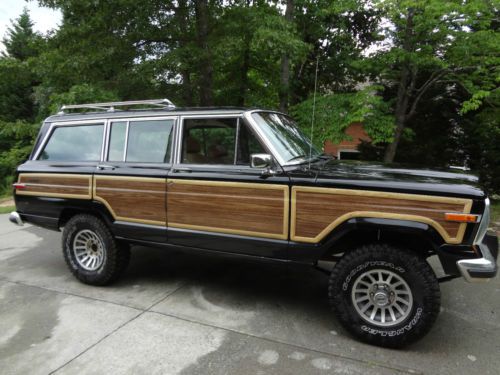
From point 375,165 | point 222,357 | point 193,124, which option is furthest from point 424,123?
point 222,357

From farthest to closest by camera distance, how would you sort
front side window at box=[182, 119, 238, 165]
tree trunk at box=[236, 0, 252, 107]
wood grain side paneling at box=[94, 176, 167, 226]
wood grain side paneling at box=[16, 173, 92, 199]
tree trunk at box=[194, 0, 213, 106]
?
tree trunk at box=[236, 0, 252, 107] < tree trunk at box=[194, 0, 213, 106] < wood grain side paneling at box=[16, 173, 92, 199] < wood grain side paneling at box=[94, 176, 167, 226] < front side window at box=[182, 119, 238, 165]

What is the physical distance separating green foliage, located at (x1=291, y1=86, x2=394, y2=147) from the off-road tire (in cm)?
540

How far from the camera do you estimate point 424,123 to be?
1196cm

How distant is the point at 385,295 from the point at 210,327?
1.60 metres

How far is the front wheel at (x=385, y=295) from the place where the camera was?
3043 millimetres

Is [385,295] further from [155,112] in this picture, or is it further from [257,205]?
[155,112]

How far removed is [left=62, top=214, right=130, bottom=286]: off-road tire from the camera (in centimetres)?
438

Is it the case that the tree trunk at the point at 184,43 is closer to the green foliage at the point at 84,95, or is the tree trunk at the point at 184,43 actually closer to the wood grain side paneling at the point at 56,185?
the green foliage at the point at 84,95

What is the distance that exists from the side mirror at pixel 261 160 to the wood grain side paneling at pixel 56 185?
217 cm

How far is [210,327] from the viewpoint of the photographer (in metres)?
3.49

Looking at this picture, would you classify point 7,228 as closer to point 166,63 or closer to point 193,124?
point 166,63

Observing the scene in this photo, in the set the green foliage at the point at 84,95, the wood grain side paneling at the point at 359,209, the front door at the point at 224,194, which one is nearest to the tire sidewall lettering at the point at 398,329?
the wood grain side paneling at the point at 359,209

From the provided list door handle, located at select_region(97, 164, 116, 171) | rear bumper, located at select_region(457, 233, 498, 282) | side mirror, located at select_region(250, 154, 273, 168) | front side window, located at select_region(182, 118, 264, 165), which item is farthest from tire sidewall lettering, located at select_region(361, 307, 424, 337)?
door handle, located at select_region(97, 164, 116, 171)

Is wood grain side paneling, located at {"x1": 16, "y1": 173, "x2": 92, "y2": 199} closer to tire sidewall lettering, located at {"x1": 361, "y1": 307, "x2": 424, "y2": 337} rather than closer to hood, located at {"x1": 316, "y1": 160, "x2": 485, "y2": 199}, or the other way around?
hood, located at {"x1": 316, "y1": 160, "x2": 485, "y2": 199}
